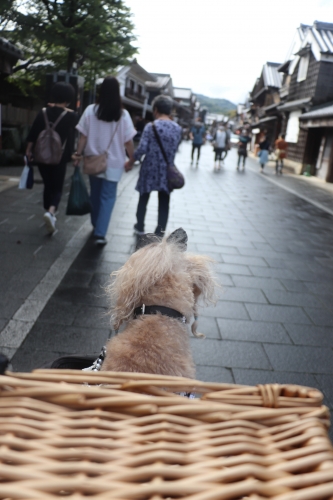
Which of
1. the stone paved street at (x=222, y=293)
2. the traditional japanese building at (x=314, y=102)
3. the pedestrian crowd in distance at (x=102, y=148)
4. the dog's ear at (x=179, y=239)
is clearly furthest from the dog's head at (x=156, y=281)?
the traditional japanese building at (x=314, y=102)

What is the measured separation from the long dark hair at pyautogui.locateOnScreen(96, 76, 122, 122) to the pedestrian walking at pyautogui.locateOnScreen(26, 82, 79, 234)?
2.03ft

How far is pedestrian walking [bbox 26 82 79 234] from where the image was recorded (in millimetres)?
6016

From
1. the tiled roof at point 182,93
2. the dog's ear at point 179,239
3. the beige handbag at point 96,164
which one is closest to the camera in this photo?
the dog's ear at point 179,239

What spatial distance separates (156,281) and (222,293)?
0.94 meters

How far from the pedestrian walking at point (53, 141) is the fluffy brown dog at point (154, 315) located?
4.64 m

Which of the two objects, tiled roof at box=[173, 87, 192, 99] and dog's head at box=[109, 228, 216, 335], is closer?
dog's head at box=[109, 228, 216, 335]

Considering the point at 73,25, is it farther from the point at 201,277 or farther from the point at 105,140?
the point at 201,277

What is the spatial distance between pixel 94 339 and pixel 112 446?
2973mm

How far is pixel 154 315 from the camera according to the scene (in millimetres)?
1635

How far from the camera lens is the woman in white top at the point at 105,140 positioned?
580 cm

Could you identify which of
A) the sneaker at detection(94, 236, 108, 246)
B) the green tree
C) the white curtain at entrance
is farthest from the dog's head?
the white curtain at entrance

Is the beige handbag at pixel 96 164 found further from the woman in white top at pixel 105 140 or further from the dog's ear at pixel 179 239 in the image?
the dog's ear at pixel 179 239

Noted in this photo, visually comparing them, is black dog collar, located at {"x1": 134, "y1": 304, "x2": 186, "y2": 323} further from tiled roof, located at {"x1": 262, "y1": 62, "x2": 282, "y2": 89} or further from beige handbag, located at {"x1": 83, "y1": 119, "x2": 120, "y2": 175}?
tiled roof, located at {"x1": 262, "y1": 62, "x2": 282, "y2": 89}

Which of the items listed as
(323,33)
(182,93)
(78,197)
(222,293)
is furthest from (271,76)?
(182,93)
